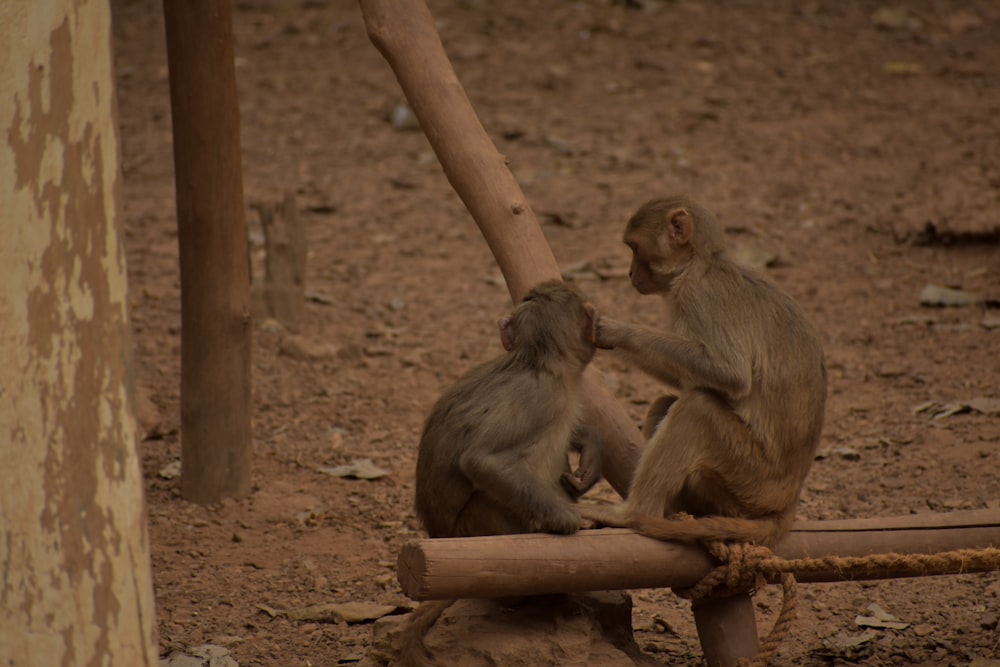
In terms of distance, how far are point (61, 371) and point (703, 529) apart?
2.41 m

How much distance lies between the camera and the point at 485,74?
46.8ft

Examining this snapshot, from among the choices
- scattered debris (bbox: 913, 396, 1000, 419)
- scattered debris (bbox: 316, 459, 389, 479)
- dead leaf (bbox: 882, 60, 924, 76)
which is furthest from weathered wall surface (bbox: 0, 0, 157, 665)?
dead leaf (bbox: 882, 60, 924, 76)

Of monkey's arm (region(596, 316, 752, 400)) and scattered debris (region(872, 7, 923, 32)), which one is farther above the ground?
scattered debris (region(872, 7, 923, 32))

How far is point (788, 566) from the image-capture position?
175 inches

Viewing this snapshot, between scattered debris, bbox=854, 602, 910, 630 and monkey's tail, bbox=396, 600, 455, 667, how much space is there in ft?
6.59

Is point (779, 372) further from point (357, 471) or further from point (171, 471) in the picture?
point (171, 471)

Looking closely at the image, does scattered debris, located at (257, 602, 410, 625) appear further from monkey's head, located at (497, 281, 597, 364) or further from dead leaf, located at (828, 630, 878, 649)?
dead leaf, located at (828, 630, 878, 649)

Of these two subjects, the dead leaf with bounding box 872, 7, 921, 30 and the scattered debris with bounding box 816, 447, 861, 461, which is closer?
the scattered debris with bounding box 816, 447, 861, 461

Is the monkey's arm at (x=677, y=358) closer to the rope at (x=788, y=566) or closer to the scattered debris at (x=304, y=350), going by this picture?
the rope at (x=788, y=566)

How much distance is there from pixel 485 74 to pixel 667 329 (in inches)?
379

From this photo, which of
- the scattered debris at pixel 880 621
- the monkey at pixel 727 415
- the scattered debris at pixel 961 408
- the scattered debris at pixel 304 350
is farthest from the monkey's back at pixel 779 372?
the scattered debris at pixel 304 350

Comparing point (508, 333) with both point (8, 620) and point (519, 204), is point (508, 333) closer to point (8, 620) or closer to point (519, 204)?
point (519, 204)

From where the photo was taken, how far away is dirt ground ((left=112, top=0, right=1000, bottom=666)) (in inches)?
235

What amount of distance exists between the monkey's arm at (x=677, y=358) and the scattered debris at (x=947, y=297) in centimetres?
476
